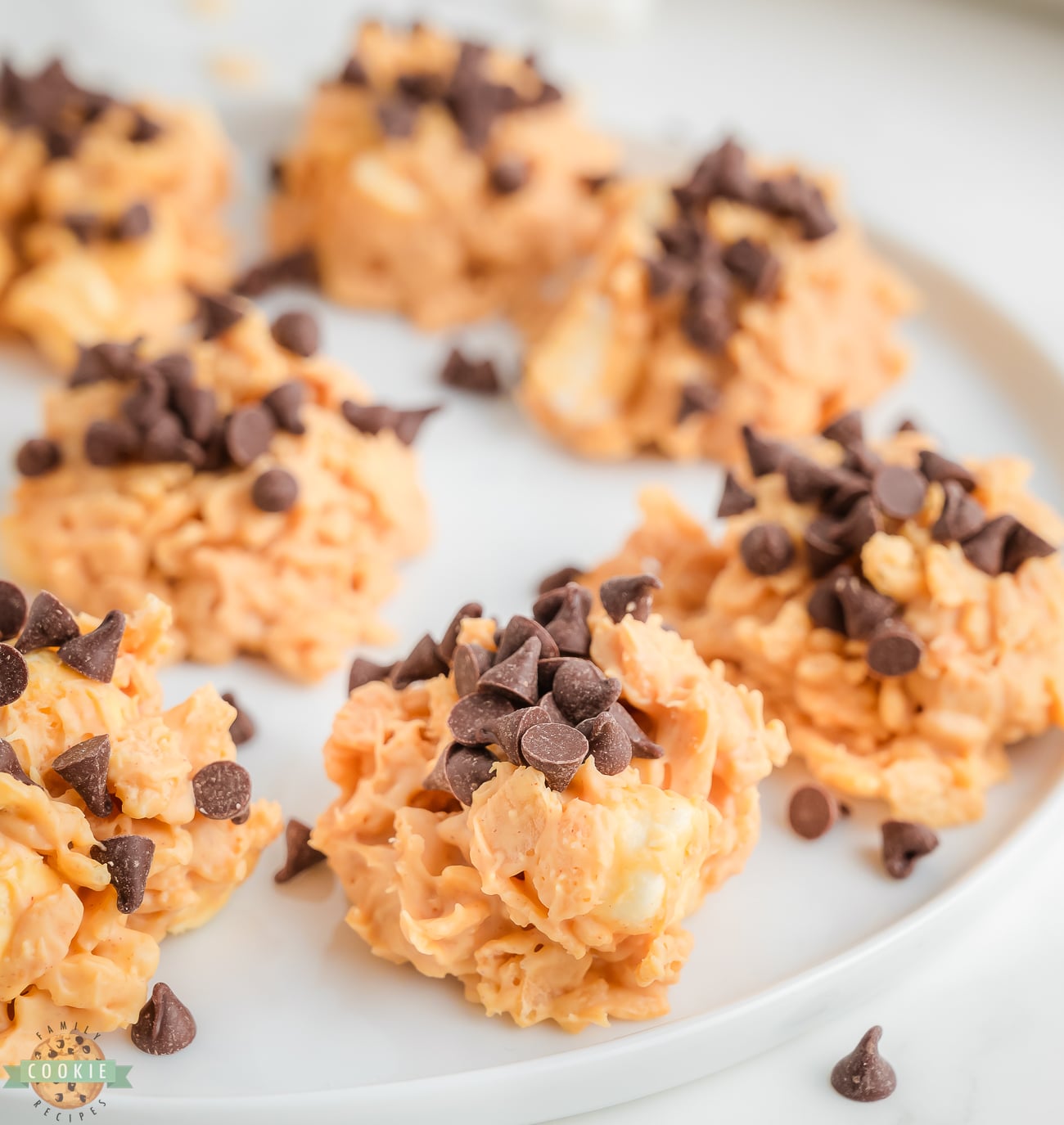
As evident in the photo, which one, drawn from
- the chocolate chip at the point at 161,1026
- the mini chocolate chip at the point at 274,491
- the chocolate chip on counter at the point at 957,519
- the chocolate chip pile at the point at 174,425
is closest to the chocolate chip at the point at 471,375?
the chocolate chip pile at the point at 174,425

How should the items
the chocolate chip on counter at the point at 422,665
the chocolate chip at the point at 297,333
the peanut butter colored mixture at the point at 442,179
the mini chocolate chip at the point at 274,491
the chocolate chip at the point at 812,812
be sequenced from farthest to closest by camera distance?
the peanut butter colored mixture at the point at 442,179 < the chocolate chip at the point at 297,333 < the mini chocolate chip at the point at 274,491 < the chocolate chip at the point at 812,812 < the chocolate chip on counter at the point at 422,665

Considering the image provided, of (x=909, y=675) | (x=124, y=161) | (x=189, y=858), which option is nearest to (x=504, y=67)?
(x=124, y=161)

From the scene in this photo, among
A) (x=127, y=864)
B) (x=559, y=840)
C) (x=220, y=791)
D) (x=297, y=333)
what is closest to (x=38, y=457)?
(x=297, y=333)

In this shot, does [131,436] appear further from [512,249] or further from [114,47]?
[114,47]

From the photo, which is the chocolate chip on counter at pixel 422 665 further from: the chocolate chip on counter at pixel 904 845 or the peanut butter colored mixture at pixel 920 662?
the chocolate chip on counter at pixel 904 845

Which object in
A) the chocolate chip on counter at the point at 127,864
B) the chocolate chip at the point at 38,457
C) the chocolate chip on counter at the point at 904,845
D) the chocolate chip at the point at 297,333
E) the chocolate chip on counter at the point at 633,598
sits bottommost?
the chocolate chip at the point at 38,457

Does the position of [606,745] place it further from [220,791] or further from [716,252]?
[716,252]
